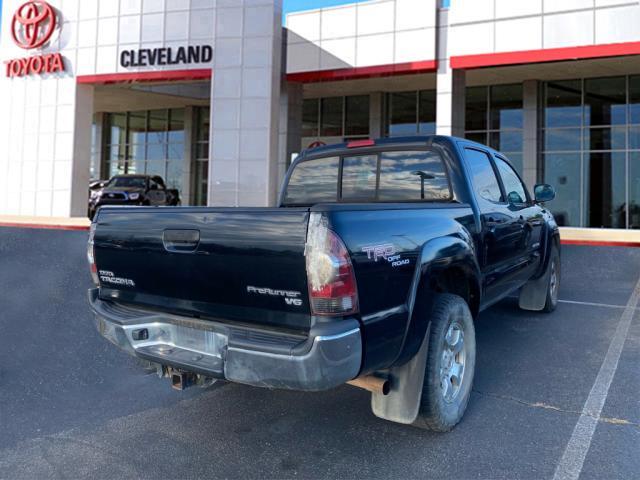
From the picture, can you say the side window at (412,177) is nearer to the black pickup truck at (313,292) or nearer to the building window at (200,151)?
the black pickup truck at (313,292)

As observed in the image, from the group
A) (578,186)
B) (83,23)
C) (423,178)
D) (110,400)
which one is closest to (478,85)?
(578,186)

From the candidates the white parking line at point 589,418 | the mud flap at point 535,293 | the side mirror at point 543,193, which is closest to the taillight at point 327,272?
the white parking line at point 589,418

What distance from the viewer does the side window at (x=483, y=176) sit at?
445 centimetres

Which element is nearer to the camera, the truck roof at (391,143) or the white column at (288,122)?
the truck roof at (391,143)

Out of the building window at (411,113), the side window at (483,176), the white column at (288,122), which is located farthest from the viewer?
the building window at (411,113)

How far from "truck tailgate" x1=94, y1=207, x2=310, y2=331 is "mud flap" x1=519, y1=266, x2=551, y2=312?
446cm

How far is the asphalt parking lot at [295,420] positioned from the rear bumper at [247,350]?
2.08 feet

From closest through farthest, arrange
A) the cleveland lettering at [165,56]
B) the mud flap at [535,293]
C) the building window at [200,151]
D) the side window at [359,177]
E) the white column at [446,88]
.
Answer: the side window at [359,177] → the mud flap at [535,293] → the white column at [446,88] → the cleveland lettering at [165,56] → the building window at [200,151]

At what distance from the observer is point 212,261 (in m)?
2.94

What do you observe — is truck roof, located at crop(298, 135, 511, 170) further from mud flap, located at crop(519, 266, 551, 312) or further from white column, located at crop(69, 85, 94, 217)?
white column, located at crop(69, 85, 94, 217)

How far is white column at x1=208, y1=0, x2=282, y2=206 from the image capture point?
19188 millimetres

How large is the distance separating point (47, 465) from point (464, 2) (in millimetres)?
16934

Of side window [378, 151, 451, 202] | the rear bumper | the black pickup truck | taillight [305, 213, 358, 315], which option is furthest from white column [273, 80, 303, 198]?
taillight [305, 213, 358, 315]

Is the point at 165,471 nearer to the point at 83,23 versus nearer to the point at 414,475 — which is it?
the point at 414,475
